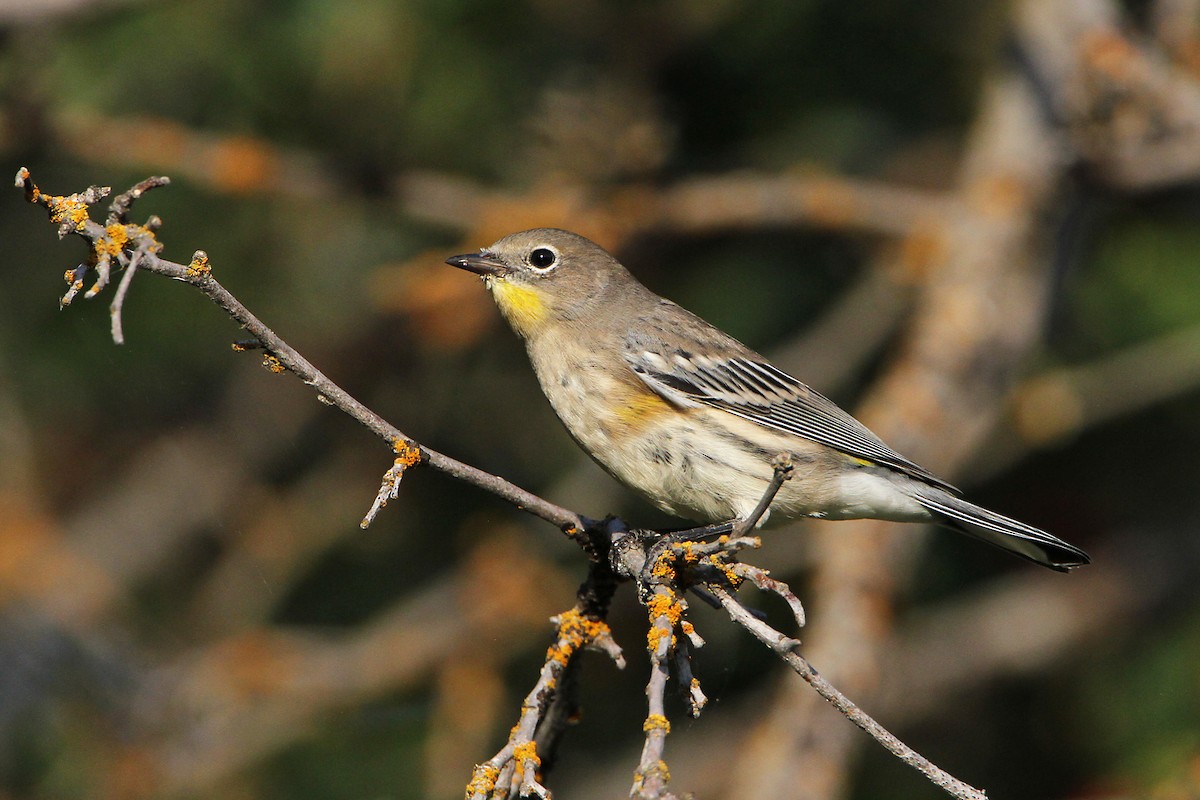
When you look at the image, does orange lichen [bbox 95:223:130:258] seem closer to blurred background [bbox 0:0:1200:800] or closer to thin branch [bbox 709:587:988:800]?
thin branch [bbox 709:587:988:800]

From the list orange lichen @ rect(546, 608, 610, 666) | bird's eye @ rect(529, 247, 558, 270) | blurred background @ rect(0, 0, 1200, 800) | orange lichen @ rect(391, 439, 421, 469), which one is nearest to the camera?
orange lichen @ rect(391, 439, 421, 469)

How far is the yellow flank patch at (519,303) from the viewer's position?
181 inches

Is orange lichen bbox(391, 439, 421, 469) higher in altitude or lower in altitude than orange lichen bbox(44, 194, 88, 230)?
lower

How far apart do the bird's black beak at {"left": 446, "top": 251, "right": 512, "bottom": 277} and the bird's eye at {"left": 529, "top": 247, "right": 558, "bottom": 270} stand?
11 cm

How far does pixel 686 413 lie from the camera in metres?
4.28

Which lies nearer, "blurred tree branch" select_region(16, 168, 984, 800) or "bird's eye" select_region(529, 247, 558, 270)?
"blurred tree branch" select_region(16, 168, 984, 800)

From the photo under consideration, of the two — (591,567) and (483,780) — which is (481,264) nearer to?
(591,567)

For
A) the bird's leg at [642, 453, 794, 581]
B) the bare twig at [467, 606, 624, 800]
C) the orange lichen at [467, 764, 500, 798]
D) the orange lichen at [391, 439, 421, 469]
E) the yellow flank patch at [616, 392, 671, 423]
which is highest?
the yellow flank patch at [616, 392, 671, 423]

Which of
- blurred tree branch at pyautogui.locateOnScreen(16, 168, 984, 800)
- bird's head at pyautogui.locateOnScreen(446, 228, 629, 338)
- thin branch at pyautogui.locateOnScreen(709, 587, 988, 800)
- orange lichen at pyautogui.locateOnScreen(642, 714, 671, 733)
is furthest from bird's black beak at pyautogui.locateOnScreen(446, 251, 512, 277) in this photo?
orange lichen at pyautogui.locateOnScreen(642, 714, 671, 733)

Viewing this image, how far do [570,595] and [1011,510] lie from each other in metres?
2.65

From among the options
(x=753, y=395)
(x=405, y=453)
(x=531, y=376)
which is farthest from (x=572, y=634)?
(x=531, y=376)

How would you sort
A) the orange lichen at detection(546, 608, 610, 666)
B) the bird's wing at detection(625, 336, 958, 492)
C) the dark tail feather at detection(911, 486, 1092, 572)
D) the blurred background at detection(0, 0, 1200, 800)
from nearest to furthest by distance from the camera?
1. the orange lichen at detection(546, 608, 610, 666)
2. the dark tail feather at detection(911, 486, 1092, 572)
3. the bird's wing at detection(625, 336, 958, 492)
4. the blurred background at detection(0, 0, 1200, 800)

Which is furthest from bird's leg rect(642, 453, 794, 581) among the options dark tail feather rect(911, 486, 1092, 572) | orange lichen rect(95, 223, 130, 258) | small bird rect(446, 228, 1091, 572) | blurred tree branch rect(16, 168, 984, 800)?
orange lichen rect(95, 223, 130, 258)

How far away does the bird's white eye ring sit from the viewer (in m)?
4.77
